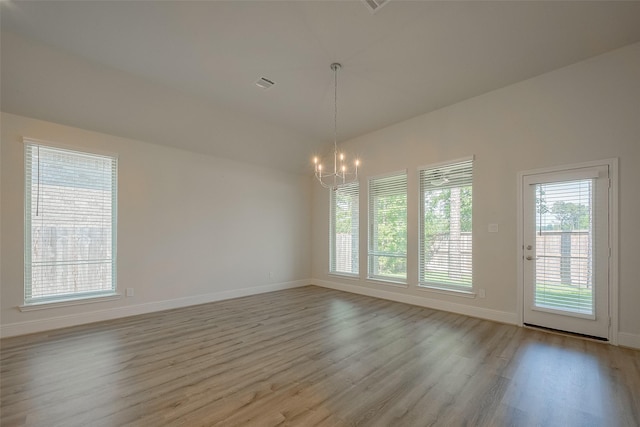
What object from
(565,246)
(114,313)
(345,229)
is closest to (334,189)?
(345,229)

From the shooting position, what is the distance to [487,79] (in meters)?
3.98

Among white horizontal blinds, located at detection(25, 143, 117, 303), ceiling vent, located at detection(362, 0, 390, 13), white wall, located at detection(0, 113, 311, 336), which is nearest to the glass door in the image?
ceiling vent, located at detection(362, 0, 390, 13)

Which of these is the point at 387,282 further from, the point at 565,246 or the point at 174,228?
the point at 174,228

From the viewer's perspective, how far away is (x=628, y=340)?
3.23 m

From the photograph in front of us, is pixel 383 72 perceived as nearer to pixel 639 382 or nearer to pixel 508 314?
pixel 508 314

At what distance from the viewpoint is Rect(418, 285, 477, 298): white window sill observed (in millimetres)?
4488

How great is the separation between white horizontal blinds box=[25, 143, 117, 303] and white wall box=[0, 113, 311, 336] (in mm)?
127

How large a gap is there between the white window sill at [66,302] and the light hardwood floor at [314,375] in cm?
37

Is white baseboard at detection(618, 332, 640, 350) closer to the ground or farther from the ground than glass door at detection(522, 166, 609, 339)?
closer to the ground

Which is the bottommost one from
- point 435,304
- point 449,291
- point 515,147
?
point 435,304

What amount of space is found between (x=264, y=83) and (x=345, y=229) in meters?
3.71

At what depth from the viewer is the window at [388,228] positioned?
5480 mm

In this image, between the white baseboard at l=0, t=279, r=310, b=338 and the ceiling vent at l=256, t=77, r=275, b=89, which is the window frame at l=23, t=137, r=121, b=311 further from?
the ceiling vent at l=256, t=77, r=275, b=89

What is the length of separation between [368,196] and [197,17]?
14.0ft
